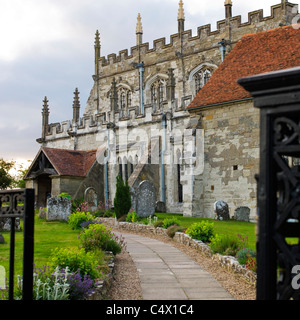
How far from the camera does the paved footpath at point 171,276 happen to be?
723cm

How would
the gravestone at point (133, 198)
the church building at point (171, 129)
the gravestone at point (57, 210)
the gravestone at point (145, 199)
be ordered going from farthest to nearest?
the gravestone at point (133, 198), the gravestone at point (145, 199), the gravestone at point (57, 210), the church building at point (171, 129)

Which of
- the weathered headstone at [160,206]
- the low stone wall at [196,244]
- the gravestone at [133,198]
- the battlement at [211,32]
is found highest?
the battlement at [211,32]

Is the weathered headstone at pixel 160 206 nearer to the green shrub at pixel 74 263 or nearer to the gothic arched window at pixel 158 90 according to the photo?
the gothic arched window at pixel 158 90

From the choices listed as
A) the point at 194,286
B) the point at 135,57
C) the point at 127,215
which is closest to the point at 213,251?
the point at 194,286

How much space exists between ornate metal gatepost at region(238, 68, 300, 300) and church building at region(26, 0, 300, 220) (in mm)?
15765

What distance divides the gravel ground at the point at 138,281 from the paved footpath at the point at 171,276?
117mm

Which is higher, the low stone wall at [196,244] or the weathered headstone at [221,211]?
the weathered headstone at [221,211]

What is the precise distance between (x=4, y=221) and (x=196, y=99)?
31.9ft

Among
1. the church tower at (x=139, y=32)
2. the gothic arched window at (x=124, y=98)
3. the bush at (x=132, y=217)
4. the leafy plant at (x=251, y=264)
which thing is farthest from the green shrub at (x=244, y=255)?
the church tower at (x=139, y=32)

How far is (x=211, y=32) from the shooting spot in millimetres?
32188

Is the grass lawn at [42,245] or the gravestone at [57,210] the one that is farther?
the gravestone at [57,210]

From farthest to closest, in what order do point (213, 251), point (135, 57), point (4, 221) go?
point (135, 57) < point (4, 221) < point (213, 251)
